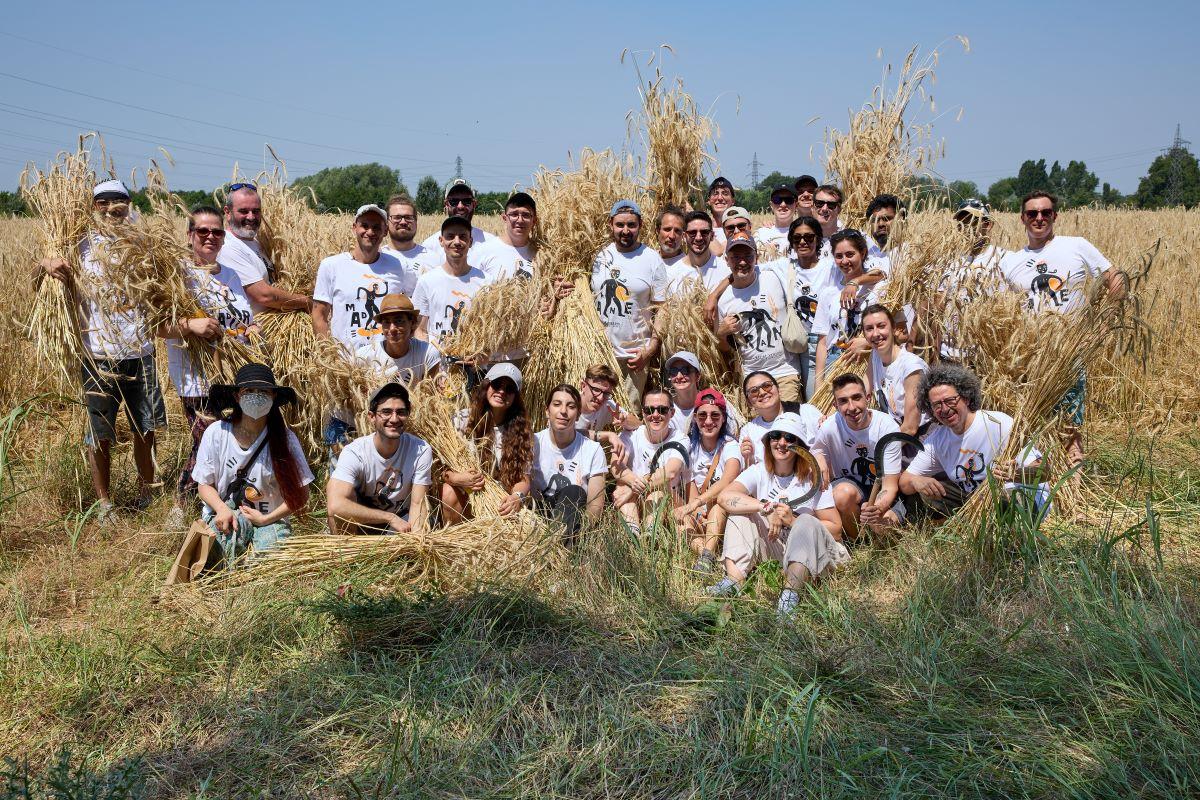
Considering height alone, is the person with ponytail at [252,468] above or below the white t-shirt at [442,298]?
below

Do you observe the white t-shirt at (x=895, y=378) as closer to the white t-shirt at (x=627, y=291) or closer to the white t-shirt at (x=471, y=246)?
the white t-shirt at (x=627, y=291)

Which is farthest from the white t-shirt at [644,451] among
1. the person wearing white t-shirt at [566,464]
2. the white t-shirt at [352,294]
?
the white t-shirt at [352,294]

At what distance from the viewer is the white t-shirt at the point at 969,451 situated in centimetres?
434

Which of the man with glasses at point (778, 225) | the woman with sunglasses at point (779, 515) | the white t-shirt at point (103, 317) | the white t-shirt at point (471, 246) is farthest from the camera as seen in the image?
the man with glasses at point (778, 225)

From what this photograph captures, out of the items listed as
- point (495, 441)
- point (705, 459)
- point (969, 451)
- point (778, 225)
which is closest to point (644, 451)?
point (705, 459)

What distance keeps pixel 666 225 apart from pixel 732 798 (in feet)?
12.5

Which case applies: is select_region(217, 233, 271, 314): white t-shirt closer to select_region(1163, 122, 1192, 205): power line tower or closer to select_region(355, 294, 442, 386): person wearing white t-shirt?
select_region(355, 294, 442, 386): person wearing white t-shirt

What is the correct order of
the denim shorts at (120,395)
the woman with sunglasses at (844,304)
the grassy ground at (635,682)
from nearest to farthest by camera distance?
the grassy ground at (635,682) → the denim shorts at (120,395) → the woman with sunglasses at (844,304)

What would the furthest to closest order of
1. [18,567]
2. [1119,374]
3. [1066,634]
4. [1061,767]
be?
1. [1119,374]
2. [18,567]
3. [1066,634]
4. [1061,767]

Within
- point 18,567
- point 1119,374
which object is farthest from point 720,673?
point 1119,374

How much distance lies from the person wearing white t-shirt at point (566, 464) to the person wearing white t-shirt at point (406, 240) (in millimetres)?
1273

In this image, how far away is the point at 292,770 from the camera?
2939 millimetres

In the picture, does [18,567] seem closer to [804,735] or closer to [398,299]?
[398,299]

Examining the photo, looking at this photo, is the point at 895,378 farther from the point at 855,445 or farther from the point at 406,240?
the point at 406,240
